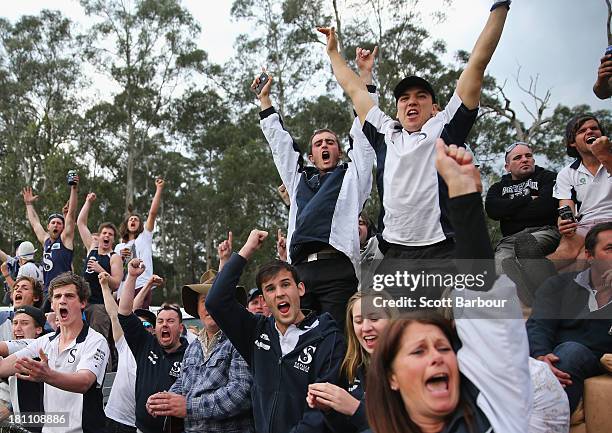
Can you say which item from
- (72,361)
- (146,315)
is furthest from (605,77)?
(146,315)

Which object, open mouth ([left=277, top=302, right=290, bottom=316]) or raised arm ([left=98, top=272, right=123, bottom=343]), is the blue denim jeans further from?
raised arm ([left=98, top=272, right=123, bottom=343])

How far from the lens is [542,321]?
10.2 feet

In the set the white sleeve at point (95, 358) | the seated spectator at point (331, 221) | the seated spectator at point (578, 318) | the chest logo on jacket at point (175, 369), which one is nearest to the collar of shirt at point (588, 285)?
the seated spectator at point (578, 318)

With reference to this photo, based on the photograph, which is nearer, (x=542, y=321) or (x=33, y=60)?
(x=542, y=321)

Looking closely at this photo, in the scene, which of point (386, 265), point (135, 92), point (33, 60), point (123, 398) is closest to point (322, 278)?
point (386, 265)

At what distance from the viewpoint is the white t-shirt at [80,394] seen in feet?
12.5

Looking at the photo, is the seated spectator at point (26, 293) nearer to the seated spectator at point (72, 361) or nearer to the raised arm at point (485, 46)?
the seated spectator at point (72, 361)

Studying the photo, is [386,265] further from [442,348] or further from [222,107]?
[222,107]

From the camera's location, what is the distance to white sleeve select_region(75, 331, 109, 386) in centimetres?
381

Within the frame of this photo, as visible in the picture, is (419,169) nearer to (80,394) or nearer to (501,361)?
(501,361)

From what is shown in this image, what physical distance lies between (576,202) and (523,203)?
467 mm

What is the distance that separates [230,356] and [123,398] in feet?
3.81

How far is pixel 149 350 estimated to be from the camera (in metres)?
4.22

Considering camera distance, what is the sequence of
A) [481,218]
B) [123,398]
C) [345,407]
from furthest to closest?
[123,398], [345,407], [481,218]
